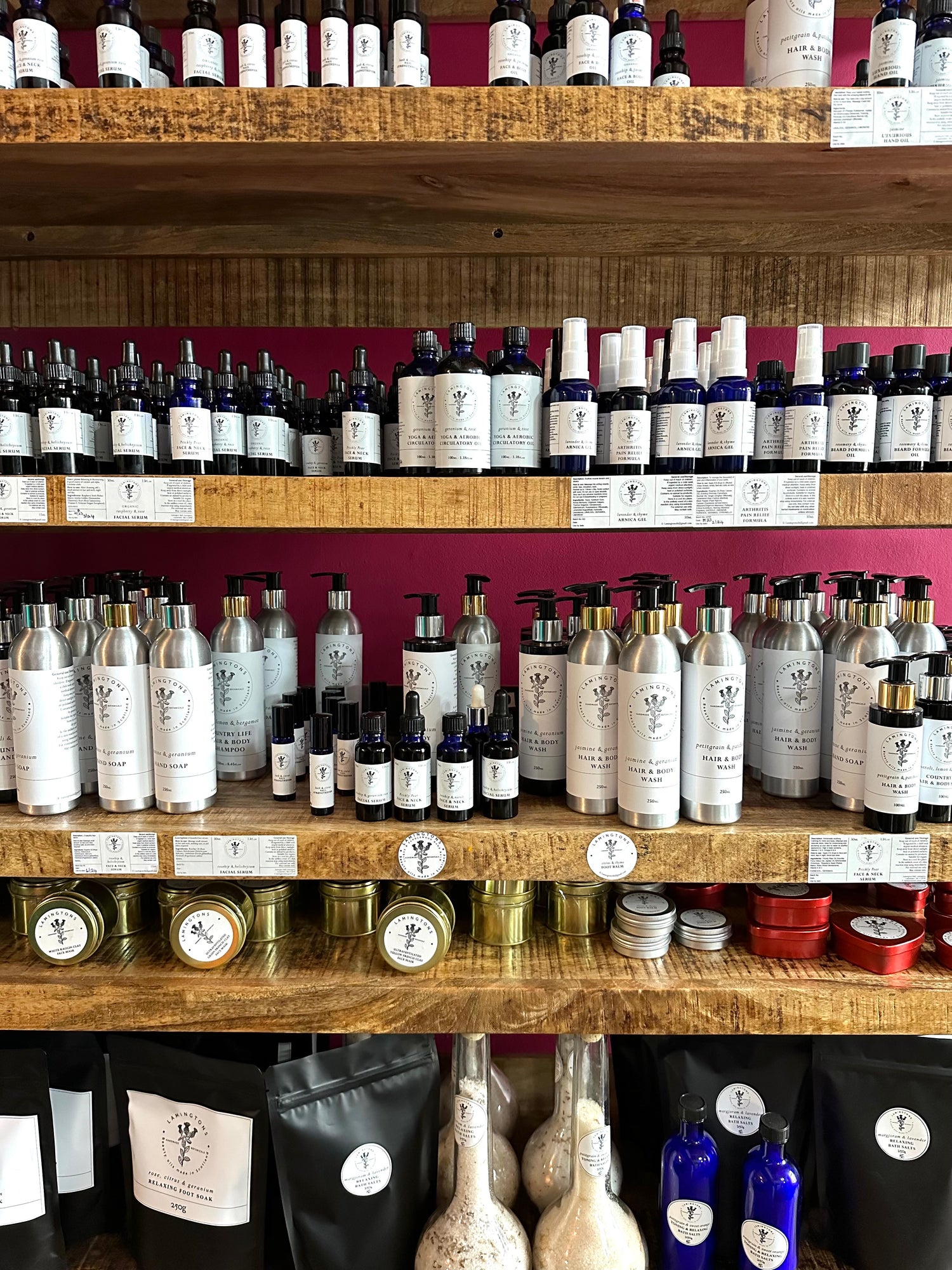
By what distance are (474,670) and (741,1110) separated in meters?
0.73

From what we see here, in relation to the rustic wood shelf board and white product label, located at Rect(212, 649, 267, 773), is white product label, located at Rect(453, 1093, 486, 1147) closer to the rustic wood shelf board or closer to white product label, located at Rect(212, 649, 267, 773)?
white product label, located at Rect(212, 649, 267, 773)

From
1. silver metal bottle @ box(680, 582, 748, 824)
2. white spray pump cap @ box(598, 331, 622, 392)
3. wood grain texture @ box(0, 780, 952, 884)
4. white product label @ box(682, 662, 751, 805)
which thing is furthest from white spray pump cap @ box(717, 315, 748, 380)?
wood grain texture @ box(0, 780, 952, 884)

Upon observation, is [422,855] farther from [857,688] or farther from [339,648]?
[857,688]

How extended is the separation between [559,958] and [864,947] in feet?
1.33

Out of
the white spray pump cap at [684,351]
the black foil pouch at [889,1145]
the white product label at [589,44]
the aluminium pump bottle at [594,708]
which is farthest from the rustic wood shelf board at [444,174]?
the black foil pouch at [889,1145]

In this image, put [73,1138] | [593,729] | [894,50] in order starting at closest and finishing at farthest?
1. [894,50]
2. [593,729]
3. [73,1138]

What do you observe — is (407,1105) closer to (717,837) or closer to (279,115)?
(717,837)

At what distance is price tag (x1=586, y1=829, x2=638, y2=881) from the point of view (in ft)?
3.62

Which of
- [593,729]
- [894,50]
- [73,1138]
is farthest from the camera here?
[73,1138]

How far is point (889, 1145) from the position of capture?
3.80 ft

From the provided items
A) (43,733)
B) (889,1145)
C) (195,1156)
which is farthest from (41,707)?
(889,1145)

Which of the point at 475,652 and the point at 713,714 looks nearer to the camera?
the point at 713,714

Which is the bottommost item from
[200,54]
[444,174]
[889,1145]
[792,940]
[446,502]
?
[889,1145]

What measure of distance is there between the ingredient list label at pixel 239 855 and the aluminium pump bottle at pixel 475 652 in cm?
33
